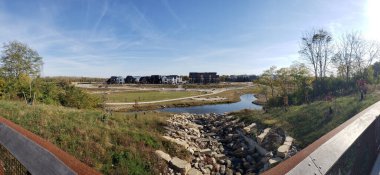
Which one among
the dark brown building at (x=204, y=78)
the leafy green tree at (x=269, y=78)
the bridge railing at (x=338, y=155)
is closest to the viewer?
the bridge railing at (x=338, y=155)

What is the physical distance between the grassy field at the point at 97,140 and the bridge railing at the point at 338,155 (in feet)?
35.1

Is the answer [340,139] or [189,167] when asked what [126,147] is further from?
[340,139]

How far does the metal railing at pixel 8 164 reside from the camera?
111 inches

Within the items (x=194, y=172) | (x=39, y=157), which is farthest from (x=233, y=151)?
(x=39, y=157)

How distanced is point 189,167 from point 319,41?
23.6m

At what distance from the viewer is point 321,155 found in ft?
5.40

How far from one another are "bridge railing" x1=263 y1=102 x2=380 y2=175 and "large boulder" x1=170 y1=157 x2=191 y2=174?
10.9 meters

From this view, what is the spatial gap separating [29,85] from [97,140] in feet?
55.6

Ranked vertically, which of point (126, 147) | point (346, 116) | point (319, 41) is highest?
point (319, 41)

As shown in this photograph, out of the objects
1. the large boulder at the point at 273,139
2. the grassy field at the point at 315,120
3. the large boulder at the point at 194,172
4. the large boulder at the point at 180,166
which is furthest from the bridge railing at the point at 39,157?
the large boulder at the point at 273,139

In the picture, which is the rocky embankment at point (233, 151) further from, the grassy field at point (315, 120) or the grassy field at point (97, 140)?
the grassy field at point (97, 140)

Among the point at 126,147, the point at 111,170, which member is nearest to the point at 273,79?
the point at 126,147

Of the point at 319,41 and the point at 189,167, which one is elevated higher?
the point at 319,41

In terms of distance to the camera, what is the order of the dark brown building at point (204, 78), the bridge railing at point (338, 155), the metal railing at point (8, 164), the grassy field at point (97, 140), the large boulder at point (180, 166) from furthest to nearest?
the dark brown building at point (204, 78) < the large boulder at point (180, 166) < the grassy field at point (97, 140) < the metal railing at point (8, 164) < the bridge railing at point (338, 155)
